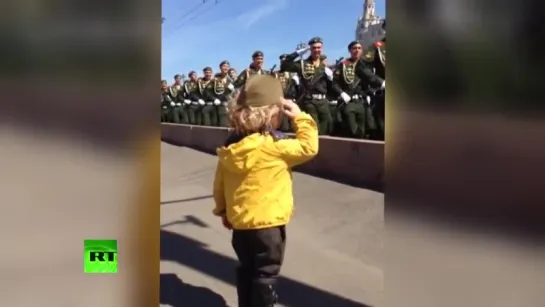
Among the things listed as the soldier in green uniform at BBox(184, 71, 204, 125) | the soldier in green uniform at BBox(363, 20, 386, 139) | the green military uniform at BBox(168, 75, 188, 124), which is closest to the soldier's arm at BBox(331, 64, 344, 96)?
the soldier in green uniform at BBox(363, 20, 386, 139)

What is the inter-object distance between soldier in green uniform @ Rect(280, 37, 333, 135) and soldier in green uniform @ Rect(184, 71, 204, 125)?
663 centimetres

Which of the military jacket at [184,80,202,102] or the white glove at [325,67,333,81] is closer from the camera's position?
the white glove at [325,67,333,81]

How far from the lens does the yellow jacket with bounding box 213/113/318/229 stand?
2506mm

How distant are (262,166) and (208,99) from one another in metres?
13.2

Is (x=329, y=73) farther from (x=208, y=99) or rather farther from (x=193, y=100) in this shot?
(x=193, y=100)

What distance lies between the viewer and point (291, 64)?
10.2 m

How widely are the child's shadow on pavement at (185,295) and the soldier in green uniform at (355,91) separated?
485 cm

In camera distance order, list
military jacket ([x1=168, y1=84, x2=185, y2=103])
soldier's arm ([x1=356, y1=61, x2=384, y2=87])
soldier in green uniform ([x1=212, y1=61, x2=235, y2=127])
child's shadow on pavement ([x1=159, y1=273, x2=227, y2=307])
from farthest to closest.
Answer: military jacket ([x1=168, y1=84, x2=185, y2=103]) < soldier in green uniform ([x1=212, y1=61, x2=235, y2=127]) < soldier's arm ([x1=356, y1=61, x2=384, y2=87]) < child's shadow on pavement ([x1=159, y1=273, x2=227, y2=307])

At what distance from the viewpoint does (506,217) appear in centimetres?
155

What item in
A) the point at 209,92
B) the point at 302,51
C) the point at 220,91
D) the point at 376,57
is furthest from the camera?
the point at 209,92

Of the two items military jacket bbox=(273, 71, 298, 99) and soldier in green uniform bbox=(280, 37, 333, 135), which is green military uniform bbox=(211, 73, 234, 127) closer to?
military jacket bbox=(273, 71, 298, 99)

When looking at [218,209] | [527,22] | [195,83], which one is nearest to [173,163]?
[195,83]

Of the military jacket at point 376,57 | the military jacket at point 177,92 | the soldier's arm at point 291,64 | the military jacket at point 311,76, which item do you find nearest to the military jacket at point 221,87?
the military jacket at point 177,92

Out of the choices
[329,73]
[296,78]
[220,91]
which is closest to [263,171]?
[329,73]
